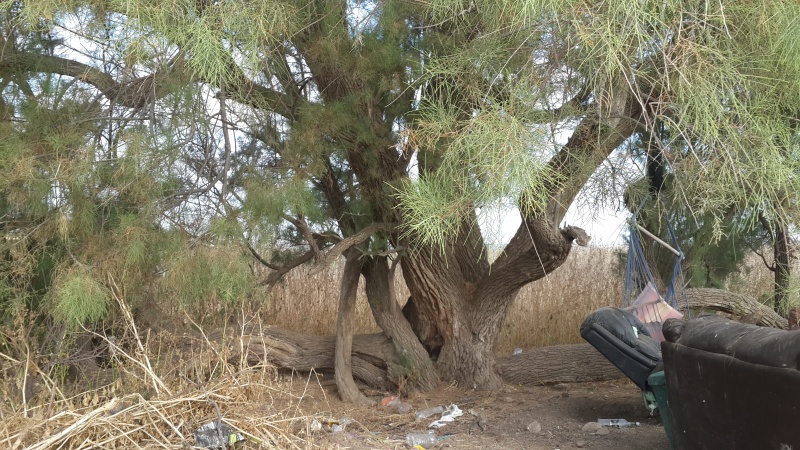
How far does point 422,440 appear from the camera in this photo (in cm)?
536

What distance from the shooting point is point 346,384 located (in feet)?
22.8

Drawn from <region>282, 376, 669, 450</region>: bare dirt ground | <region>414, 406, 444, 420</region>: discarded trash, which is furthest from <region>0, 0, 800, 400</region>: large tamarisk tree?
<region>414, 406, 444, 420</region>: discarded trash

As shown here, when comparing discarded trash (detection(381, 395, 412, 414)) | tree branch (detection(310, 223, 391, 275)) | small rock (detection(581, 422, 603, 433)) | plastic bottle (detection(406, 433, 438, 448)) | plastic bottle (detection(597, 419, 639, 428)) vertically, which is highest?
tree branch (detection(310, 223, 391, 275))

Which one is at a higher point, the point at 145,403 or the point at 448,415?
the point at 145,403

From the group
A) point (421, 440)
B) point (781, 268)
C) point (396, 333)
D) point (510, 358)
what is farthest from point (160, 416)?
point (781, 268)

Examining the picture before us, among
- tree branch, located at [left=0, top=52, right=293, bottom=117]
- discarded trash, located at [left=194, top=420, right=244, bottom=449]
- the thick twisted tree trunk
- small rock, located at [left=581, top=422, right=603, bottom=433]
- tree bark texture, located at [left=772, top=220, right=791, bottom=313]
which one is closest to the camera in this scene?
discarded trash, located at [left=194, top=420, right=244, bottom=449]

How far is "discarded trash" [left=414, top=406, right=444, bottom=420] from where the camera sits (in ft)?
20.4

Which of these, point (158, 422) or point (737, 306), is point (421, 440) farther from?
point (737, 306)

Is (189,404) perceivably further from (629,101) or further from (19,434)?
(629,101)

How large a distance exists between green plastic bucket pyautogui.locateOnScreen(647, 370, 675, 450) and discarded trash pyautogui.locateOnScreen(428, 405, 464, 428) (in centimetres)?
195

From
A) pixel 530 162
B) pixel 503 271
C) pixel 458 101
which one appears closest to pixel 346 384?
pixel 503 271

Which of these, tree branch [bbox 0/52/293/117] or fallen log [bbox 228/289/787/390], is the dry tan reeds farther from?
fallen log [bbox 228/289/787/390]

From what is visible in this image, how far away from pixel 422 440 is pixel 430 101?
2317 millimetres

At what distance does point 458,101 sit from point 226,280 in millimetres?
1635
